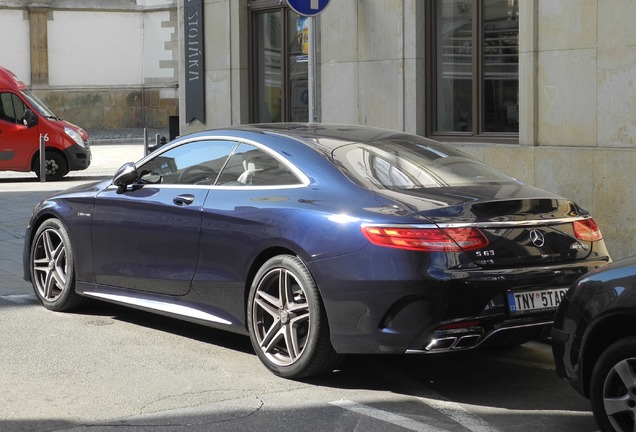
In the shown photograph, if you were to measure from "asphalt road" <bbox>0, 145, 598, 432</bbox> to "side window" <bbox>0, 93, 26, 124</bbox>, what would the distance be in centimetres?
1555

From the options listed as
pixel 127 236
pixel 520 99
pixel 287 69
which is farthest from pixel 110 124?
pixel 127 236

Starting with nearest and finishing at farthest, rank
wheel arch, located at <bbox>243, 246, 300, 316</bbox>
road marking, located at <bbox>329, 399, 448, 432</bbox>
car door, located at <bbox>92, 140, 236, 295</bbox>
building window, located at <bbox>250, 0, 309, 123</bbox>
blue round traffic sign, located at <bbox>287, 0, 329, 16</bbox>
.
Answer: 1. road marking, located at <bbox>329, 399, 448, 432</bbox>
2. wheel arch, located at <bbox>243, 246, 300, 316</bbox>
3. car door, located at <bbox>92, 140, 236, 295</bbox>
4. blue round traffic sign, located at <bbox>287, 0, 329, 16</bbox>
5. building window, located at <bbox>250, 0, 309, 123</bbox>

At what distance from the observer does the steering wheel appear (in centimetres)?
748

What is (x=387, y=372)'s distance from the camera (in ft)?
22.6

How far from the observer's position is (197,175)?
25.0ft

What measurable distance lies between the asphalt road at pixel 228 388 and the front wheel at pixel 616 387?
48 cm

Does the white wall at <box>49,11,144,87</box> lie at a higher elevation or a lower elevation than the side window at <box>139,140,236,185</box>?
higher

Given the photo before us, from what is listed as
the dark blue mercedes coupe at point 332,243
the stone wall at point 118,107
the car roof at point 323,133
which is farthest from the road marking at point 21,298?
the stone wall at point 118,107

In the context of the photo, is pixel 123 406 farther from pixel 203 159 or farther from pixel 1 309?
pixel 1 309

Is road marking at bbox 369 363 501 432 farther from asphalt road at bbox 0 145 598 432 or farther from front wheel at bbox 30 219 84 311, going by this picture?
front wheel at bbox 30 219 84 311

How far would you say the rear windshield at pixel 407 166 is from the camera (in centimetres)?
672

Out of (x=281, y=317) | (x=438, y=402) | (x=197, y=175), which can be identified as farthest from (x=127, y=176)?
(x=438, y=402)

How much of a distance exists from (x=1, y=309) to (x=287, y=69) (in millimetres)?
8637

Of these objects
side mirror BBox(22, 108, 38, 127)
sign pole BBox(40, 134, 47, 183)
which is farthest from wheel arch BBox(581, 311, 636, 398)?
side mirror BBox(22, 108, 38, 127)
